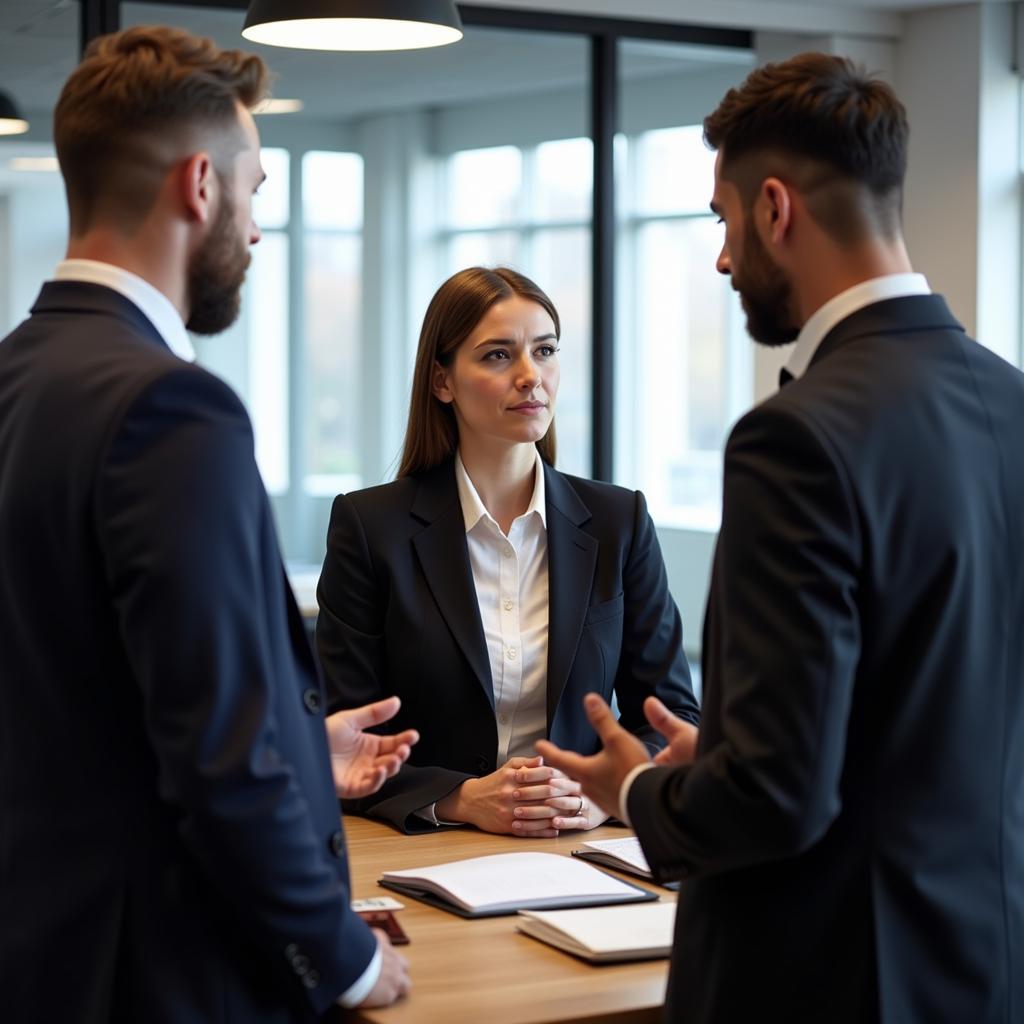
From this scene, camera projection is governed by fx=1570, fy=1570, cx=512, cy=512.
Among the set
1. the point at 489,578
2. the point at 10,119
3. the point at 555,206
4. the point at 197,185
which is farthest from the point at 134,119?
the point at 555,206

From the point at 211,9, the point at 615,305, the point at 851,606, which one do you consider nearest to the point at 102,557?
the point at 851,606

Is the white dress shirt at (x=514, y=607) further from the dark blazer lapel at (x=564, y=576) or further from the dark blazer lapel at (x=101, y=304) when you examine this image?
the dark blazer lapel at (x=101, y=304)

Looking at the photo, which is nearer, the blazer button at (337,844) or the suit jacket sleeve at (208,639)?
the suit jacket sleeve at (208,639)

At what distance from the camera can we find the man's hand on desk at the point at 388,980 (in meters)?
1.72

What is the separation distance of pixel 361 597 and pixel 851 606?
1.51 m

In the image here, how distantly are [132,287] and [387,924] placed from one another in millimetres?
888

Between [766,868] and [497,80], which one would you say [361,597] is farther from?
[497,80]

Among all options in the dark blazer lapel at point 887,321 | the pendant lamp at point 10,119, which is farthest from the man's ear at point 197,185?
the pendant lamp at point 10,119

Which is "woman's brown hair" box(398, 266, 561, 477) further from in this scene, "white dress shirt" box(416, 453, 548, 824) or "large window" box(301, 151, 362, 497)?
"large window" box(301, 151, 362, 497)

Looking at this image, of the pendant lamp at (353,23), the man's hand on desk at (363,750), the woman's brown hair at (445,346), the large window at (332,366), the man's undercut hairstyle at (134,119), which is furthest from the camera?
the large window at (332,366)

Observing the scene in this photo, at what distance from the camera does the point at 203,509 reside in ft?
4.91

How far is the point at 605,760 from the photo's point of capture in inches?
69.8

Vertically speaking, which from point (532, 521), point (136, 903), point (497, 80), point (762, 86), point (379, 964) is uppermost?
point (497, 80)

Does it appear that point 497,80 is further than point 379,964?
Yes
